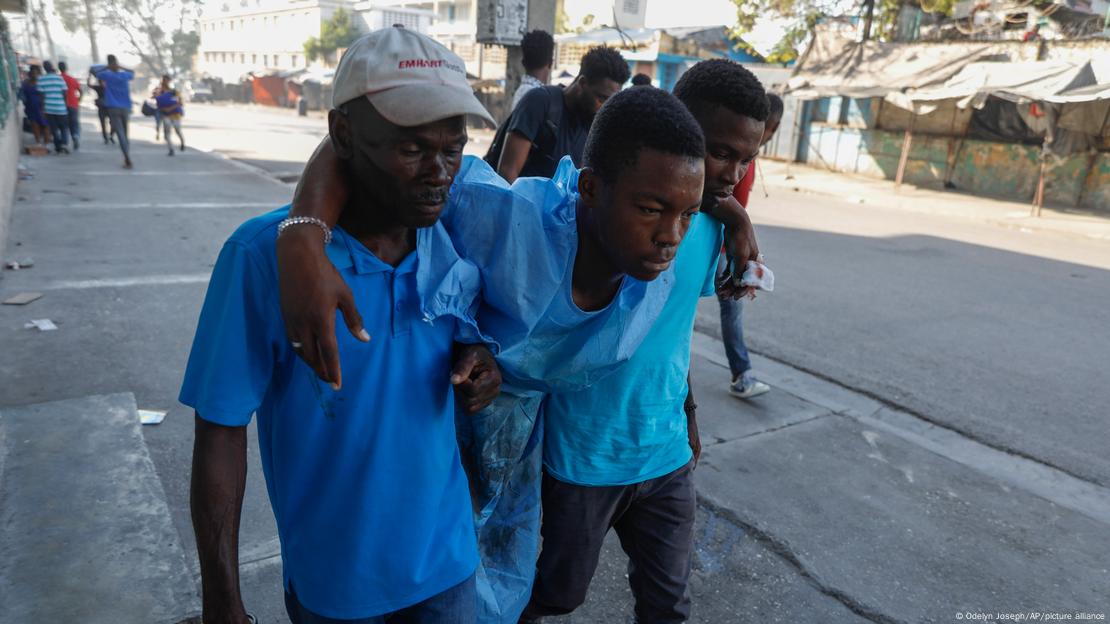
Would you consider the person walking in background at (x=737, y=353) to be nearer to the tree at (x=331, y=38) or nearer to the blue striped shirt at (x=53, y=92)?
the blue striped shirt at (x=53, y=92)

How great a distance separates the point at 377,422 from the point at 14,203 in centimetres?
971

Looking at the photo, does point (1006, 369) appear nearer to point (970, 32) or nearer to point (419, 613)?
point (419, 613)

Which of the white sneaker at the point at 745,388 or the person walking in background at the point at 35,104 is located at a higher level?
the person walking in background at the point at 35,104

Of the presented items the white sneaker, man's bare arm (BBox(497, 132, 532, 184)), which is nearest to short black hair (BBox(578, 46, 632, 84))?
man's bare arm (BBox(497, 132, 532, 184))

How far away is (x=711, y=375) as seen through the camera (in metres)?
4.75

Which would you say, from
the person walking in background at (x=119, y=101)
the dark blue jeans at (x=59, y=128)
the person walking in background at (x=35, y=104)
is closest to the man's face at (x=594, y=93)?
the person walking in background at (x=119, y=101)

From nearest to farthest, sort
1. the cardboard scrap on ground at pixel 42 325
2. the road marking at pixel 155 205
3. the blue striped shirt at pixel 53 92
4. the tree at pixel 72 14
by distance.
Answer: the cardboard scrap on ground at pixel 42 325, the road marking at pixel 155 205, the blue striped shirt at pixel 53 92, the tree at pixel 72 14

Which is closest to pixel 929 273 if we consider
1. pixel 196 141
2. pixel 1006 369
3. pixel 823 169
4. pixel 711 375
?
pixel 1006 369

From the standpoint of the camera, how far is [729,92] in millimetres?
1808

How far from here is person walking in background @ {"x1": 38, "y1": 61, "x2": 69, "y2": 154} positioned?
43.6ft

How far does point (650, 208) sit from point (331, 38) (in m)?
49.0

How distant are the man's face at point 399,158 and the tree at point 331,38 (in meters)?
48.2

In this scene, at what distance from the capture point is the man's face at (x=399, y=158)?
123 centimetres

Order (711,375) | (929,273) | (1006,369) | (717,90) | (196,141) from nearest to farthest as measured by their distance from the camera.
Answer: (717,90)
(711,375)
(1006,369)
(929,273)
(196,141)
